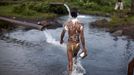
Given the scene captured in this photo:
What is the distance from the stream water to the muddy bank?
698 mm

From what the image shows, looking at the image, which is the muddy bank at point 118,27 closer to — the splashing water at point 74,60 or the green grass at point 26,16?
the green grass at point 26,16

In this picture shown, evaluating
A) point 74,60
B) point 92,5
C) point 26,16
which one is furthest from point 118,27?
point 74,60

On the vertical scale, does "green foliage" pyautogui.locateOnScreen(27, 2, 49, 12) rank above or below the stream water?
below

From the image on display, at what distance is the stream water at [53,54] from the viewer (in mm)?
14539

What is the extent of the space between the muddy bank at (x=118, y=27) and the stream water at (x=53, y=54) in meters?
0.70

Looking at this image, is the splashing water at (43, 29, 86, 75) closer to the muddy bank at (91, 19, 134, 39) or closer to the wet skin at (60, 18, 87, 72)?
the wet skin at (60, 18, 87, 72)

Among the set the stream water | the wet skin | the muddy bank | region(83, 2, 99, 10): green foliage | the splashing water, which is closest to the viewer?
the wet skin

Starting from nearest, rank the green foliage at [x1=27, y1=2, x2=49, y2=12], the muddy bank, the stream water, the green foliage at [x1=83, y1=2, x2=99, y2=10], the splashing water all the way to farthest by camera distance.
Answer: the splashing water
the stream water
the muddy bank
the green foliage at [x1=27, y1=2, x2=49, y2=12]
the green foliage at [x1=83, y1=2, x2=99, y2=10]

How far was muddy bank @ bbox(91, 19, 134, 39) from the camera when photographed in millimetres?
22964

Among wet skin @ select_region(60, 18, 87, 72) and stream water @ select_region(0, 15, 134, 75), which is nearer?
wet skin @ select_region(60, 18, 87, 72)

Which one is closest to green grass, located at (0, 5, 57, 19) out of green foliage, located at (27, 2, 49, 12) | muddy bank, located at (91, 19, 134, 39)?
green foliage, located at (27, 2, 49, 12)

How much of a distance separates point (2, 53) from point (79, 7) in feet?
59.3

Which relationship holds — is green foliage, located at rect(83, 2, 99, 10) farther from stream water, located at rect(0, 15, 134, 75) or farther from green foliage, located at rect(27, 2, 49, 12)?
stream water, located at rect(0, 15, 134, 75)

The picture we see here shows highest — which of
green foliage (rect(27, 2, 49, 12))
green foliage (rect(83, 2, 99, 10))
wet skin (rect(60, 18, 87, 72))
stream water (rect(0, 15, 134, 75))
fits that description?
wet skin (rect(60, 18, 87, 72))
